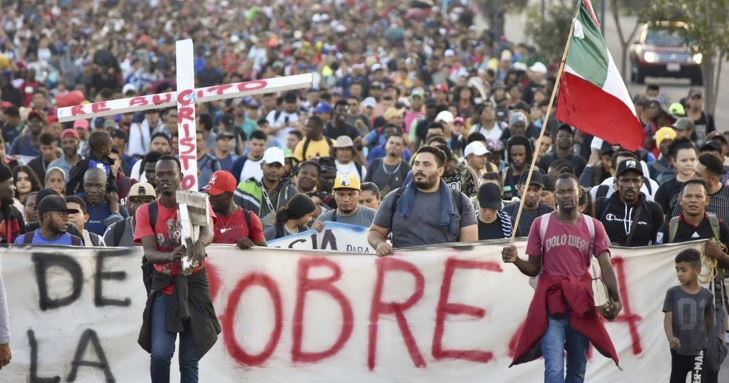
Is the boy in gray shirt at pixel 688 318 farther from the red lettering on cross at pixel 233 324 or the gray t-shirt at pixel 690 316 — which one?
the red lettering on cross at pixel 233 324

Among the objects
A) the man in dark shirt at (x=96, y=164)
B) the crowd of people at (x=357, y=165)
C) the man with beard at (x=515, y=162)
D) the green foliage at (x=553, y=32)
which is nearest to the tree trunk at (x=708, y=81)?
the crowd of people at (x=357, y=165)

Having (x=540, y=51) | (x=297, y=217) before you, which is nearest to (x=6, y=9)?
(x=540, y=51)

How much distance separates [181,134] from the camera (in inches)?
373

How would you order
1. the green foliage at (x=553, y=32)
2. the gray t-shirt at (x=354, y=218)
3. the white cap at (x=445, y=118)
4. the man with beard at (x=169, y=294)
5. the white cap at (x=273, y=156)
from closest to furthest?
1. the man with beard at (x=169, y=294)
2. the gray t-shirt at (x=354, y=218)
3. the white cap at (x=273, y=156)
4. the white cap at (x=445, y=118)
5. the green foliage at (x=553, y=32)

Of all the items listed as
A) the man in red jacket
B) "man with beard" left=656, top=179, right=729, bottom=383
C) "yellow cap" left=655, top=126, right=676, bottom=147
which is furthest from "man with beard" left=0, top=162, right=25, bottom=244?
"yellow cap" left=655, top=126, right=676, bottom=147

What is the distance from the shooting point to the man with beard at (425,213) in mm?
10367

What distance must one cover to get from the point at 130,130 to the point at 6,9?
28.4 meters

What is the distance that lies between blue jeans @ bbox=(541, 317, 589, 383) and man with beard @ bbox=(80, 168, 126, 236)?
4.52m

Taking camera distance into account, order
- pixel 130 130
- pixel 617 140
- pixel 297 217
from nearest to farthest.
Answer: pixel 617 140, pixel 297 217, pixel 130 130

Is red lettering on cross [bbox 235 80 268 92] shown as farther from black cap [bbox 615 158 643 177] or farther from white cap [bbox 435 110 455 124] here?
white cap [bbox 435 110 455 124]

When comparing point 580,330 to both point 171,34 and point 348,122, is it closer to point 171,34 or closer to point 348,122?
point 348,122

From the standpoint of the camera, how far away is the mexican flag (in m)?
10.0

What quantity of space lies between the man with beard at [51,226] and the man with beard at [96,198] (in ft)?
6.83

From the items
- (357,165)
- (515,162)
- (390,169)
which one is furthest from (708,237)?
(357,165)
